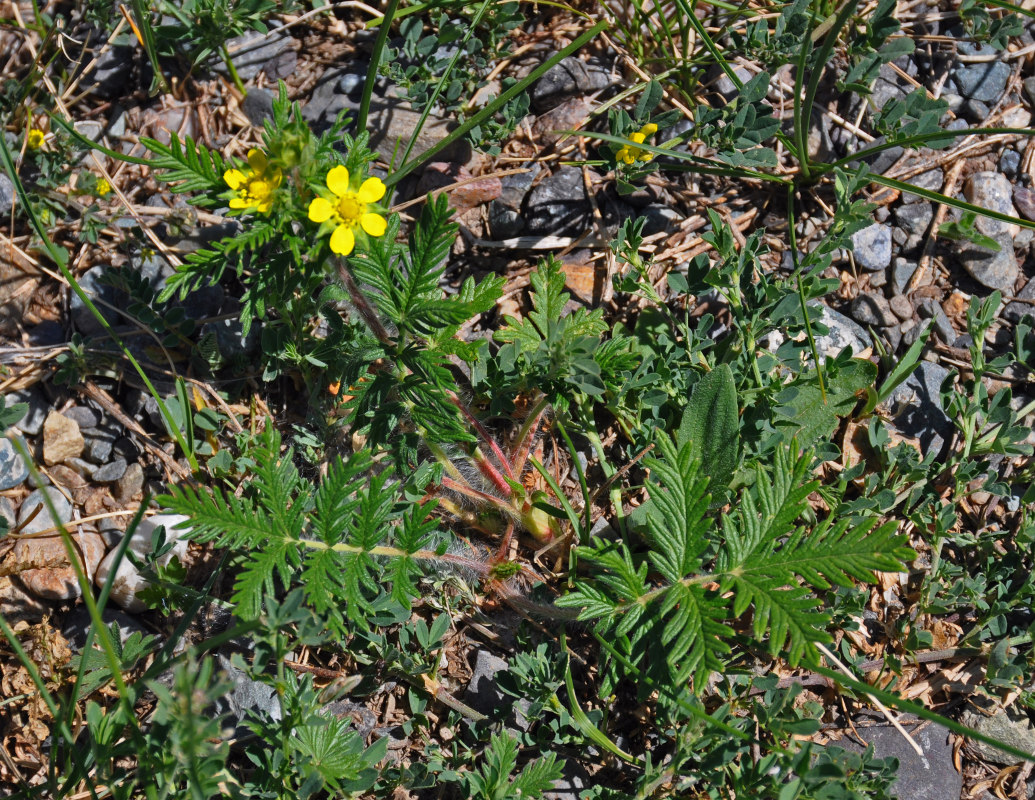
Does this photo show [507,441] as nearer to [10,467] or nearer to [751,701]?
[751,701]

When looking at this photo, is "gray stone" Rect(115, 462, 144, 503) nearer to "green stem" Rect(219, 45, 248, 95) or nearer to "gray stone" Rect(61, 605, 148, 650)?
"gray stone" Rect(61, 605, 148, 650)

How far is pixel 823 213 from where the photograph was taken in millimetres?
4082

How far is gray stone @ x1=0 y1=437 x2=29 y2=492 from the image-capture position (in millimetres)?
3807

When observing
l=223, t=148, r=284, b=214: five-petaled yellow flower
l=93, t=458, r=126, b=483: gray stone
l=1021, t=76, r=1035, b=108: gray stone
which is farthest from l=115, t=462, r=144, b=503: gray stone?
l=1021, t=76, r=1035, b=108: gray stone

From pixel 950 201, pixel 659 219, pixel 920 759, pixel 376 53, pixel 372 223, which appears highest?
pixel 376 53

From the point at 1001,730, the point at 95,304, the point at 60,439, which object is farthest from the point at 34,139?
the point at 1001,730

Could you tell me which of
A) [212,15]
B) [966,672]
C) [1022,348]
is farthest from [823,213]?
[212,15]

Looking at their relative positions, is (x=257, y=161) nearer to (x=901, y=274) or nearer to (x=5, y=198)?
(x=5, y=198)

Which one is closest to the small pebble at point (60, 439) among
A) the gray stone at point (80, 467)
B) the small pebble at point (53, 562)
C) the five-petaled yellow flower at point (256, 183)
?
the gray stone at point (80, 467)

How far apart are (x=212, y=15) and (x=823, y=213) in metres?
3.14

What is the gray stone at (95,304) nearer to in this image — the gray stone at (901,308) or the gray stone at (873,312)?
the gray stone at (873,312)

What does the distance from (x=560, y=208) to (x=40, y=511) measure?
2829 millimetres

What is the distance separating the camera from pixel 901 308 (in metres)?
4.00

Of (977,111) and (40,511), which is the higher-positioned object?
(977,111)
